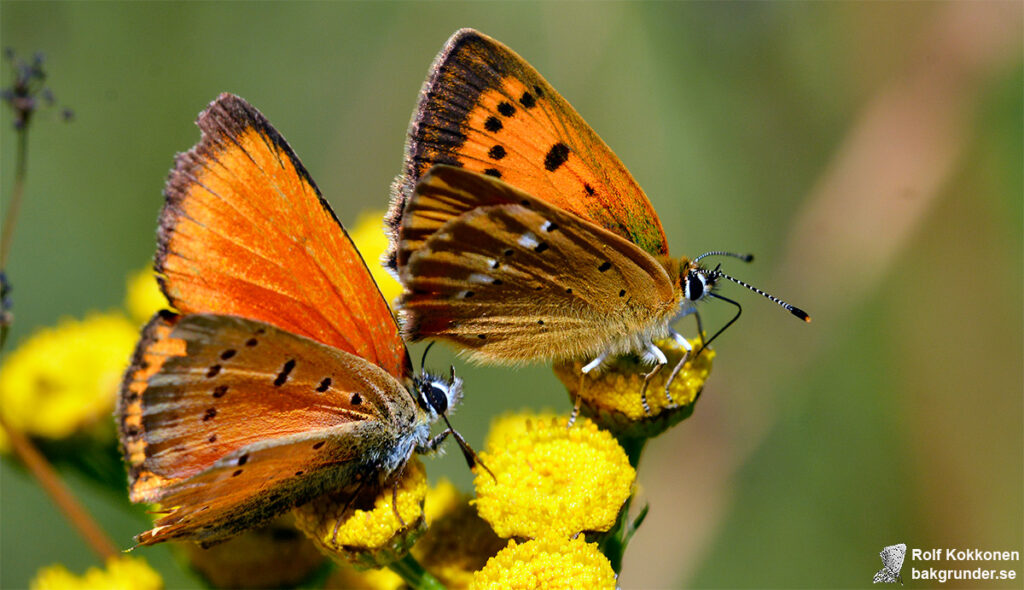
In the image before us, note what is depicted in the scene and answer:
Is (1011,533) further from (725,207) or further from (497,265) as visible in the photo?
(497,265)

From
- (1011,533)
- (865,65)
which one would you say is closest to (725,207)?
(865,65)

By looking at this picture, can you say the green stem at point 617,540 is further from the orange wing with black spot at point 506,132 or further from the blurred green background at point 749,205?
the blurred green background at point 749,205

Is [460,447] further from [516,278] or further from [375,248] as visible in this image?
[375,248]

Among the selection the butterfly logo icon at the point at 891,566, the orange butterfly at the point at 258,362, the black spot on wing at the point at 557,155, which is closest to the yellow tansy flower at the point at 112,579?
the orange butterfly at the point at 258,362

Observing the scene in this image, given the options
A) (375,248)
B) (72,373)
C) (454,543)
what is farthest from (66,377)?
(454,543)

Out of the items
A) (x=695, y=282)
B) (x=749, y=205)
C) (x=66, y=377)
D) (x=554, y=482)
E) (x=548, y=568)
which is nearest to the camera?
(x=548, y=568)
